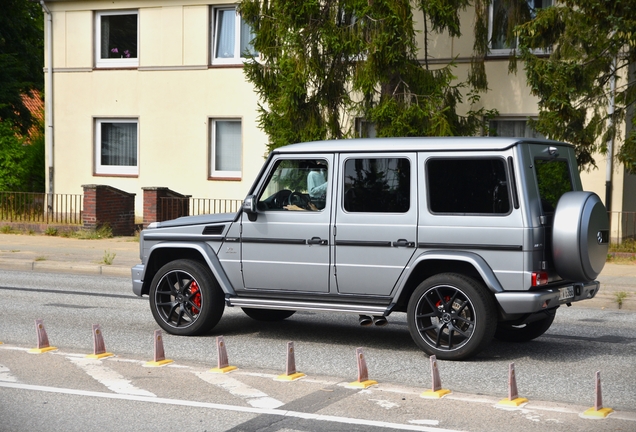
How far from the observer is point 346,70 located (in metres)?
20.8

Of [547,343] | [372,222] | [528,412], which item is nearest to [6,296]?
[372,222]

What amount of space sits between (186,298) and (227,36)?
17.1m

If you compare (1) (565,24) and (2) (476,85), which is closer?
(1) (565,24)

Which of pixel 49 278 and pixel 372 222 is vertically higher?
pixel 372 222

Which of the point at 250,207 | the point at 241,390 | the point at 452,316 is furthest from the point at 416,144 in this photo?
the point at 241,390

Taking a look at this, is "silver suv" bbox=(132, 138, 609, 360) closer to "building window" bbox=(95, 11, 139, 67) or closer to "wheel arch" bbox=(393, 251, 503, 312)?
"wheel arch" bbox=(393, 251, 503, 312)

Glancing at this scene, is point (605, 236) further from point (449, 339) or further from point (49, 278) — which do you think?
point (49, 278)

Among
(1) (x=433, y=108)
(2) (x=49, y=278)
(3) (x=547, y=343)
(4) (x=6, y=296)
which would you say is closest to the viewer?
(3) (x=547, y=343)

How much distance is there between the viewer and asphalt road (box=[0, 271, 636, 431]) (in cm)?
645

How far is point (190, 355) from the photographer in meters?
8.73

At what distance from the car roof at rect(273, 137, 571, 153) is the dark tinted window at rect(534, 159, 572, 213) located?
202 millimetres

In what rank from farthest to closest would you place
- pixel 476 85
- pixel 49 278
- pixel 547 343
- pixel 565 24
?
pixel 476 85 < pixel 565 24 < pixel 49 278 < pixel 547 343

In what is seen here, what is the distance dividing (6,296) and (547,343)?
7442 mm

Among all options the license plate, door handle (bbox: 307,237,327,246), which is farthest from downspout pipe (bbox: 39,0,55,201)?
the license plate
